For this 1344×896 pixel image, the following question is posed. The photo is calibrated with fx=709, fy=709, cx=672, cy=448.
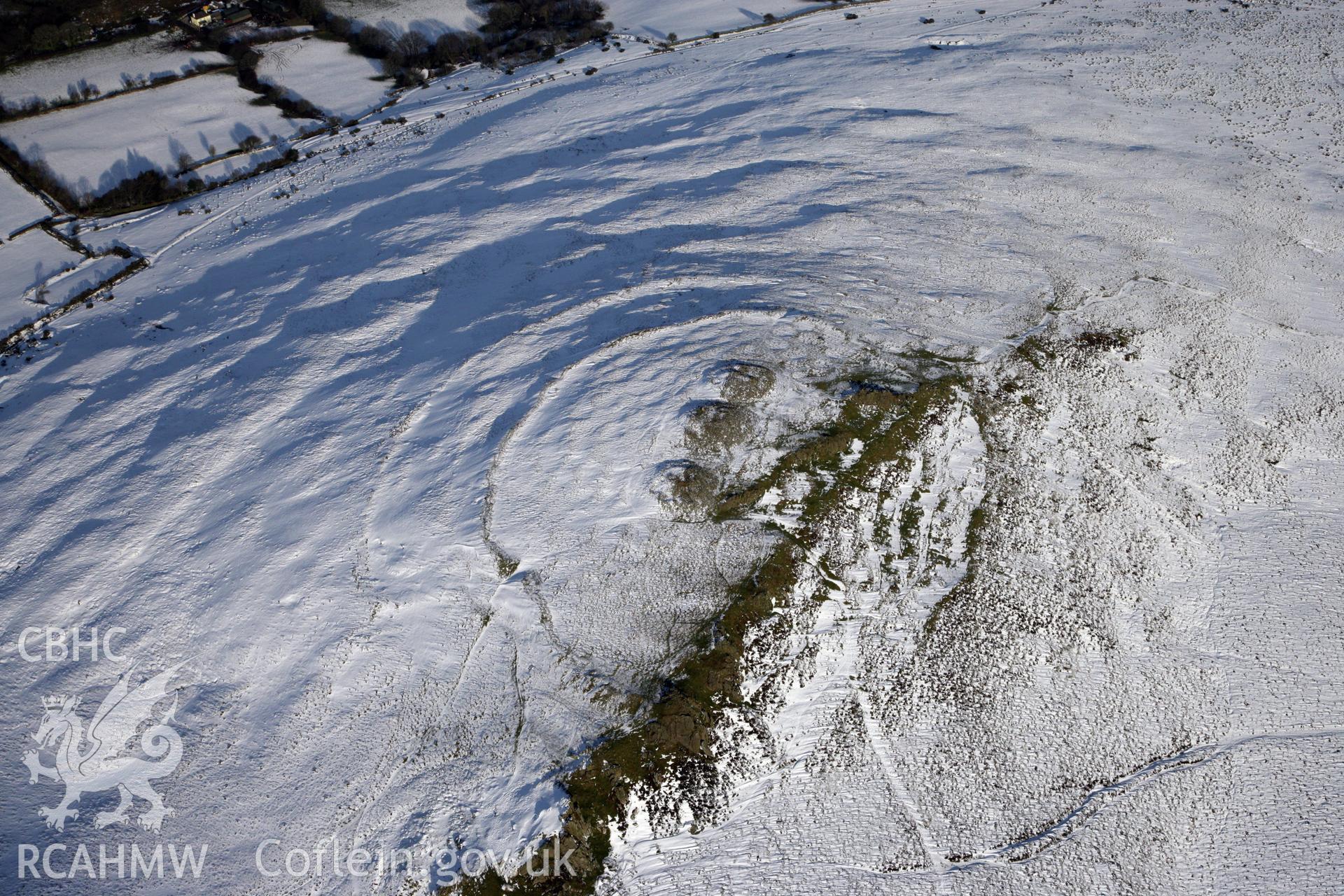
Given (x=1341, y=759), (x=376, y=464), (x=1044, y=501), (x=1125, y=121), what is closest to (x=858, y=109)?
(x=1125, y=121)

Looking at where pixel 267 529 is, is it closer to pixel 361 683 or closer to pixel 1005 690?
pixel 361 683

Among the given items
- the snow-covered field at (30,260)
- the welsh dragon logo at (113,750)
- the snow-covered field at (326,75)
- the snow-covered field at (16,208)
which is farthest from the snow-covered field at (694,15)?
the welsh dragon logo at (113,750)

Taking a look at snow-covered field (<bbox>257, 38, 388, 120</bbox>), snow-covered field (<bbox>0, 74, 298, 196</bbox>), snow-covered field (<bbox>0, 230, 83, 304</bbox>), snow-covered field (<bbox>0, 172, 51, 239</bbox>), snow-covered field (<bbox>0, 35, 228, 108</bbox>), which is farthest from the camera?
snow-covered field (<bbox>257, 38, 388, 120</bbox>)

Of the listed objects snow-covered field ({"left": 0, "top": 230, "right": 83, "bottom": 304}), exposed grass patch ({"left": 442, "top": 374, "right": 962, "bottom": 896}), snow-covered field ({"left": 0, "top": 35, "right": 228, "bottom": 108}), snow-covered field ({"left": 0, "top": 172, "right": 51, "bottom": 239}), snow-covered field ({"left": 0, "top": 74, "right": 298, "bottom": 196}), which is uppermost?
snow-covered field ({"left": 0, "top": 35, "right": 228, "bottom": 108})

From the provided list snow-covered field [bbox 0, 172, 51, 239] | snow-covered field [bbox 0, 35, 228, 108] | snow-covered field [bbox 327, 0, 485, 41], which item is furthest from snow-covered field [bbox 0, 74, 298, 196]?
snow-covered field [bbox 327, 0, 485, 41]

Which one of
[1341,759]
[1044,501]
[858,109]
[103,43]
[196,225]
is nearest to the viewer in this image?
[1341,759]

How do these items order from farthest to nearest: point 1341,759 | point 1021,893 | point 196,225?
point 196,225 < point 1341,759 < point 1021,893

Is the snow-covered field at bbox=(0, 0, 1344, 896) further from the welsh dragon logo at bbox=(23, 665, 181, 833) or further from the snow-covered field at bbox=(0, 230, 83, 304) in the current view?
the snow-covered field at bbox=(0, 230, 83, 304)

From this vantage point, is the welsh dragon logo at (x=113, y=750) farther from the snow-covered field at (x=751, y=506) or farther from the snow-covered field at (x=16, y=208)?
the snow-covered field at (x=16, y=208)
